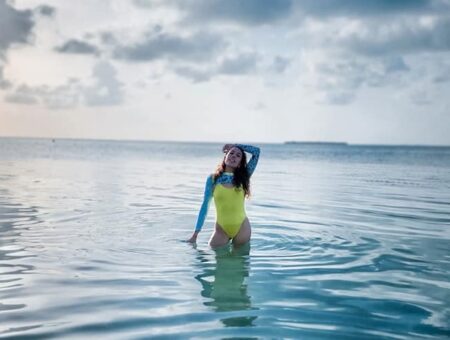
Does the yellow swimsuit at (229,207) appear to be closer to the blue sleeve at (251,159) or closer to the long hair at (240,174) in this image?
the long hair at (240,174)

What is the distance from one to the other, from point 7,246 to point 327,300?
22.5 ft

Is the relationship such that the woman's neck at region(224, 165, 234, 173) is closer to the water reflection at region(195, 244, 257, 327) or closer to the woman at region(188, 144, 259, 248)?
the woman at region(188, 144, 259, 248)

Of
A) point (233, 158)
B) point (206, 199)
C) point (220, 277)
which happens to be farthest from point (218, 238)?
point (220, 277)

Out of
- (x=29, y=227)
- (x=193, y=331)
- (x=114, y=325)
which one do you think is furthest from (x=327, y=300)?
(x=29, y=227)

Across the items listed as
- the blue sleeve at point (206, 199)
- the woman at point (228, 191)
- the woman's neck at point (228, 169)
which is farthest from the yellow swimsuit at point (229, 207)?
the woman's neck at point (228, 169)

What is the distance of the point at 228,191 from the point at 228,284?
2.71 m

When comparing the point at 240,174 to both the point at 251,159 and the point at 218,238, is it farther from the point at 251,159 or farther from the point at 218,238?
the point at 218,238

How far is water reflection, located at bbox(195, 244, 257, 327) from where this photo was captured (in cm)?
611

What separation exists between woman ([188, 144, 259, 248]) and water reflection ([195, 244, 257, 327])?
482 mm

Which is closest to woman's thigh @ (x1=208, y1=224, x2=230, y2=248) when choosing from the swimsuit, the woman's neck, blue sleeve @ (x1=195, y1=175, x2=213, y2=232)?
the swimsuit

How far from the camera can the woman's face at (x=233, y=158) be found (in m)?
9.87

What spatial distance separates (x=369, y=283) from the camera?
7.77 m

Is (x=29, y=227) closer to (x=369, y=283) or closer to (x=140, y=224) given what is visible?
(x=140, y=224)

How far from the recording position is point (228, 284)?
755cm
